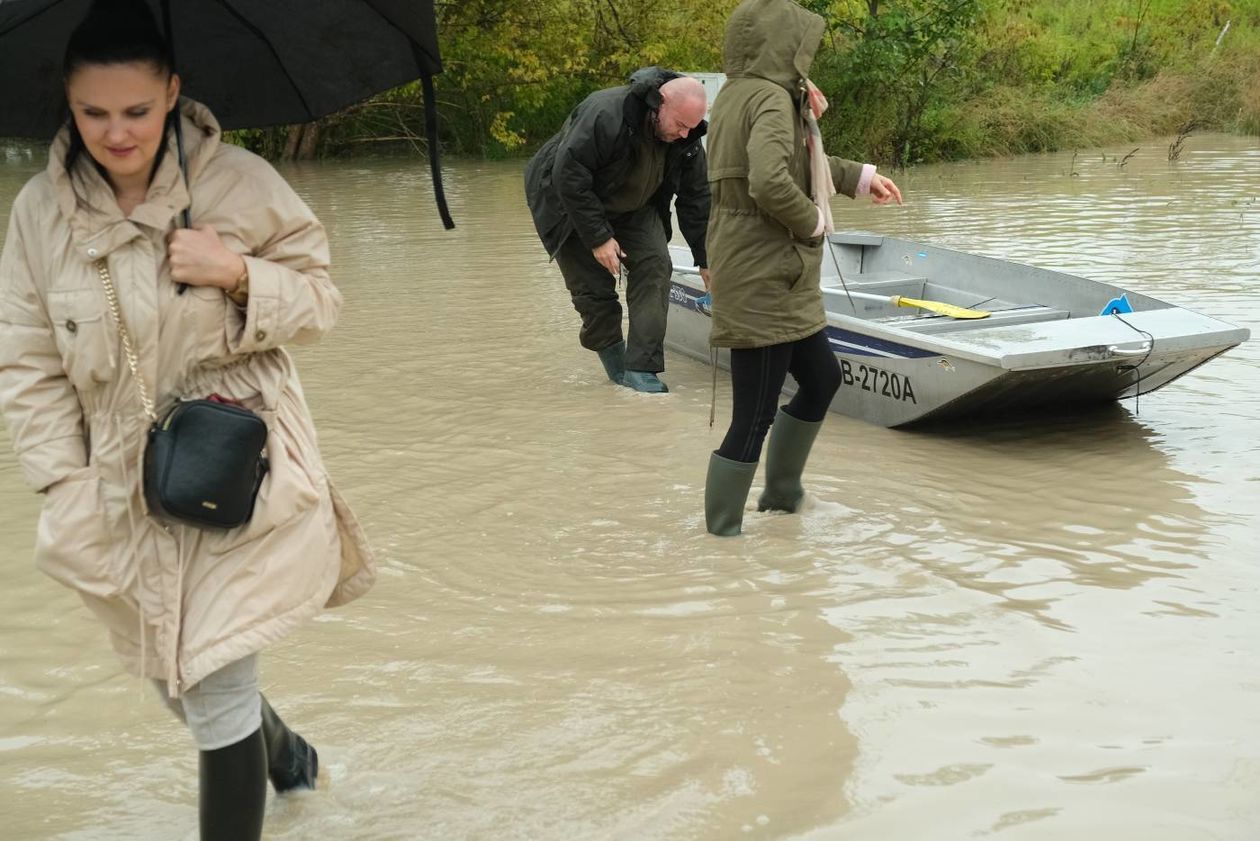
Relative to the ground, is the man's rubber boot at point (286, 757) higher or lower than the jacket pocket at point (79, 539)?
lower

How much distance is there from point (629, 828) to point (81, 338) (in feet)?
5.61

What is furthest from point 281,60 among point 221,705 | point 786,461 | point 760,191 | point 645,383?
point 645,383

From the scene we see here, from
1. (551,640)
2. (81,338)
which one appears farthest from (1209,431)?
(81,338)

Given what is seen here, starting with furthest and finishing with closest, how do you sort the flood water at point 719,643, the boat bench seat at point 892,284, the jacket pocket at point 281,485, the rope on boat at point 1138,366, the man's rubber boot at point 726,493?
the boat bench seat at point 892,284 < the rope on boat at point 1138,366 < the man's rubber boot at point 726,493 < the flood water at point 719,643 < the jacket pocket at point 281,485

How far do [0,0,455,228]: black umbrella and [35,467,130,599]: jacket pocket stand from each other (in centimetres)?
76

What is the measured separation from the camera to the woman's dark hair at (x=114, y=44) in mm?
2650

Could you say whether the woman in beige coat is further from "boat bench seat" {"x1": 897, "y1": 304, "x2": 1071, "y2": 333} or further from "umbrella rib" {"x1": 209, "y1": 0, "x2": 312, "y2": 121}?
"boat bench seat" {"x1": 897, "y1": 304, "x2": 1071, "y2": 333}

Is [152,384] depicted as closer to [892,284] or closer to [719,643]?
[719,643]

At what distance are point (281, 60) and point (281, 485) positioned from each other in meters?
0.99

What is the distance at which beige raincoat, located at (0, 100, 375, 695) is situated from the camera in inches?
106

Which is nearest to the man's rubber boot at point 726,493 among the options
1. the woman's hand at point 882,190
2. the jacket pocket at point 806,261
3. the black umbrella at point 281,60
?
the jacket pocket at point 806,261

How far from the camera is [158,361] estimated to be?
2.77m

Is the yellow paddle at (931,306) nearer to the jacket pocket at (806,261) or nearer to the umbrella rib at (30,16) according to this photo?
the jacket pocket at (806,261)

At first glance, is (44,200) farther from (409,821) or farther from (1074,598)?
(1074,598)
